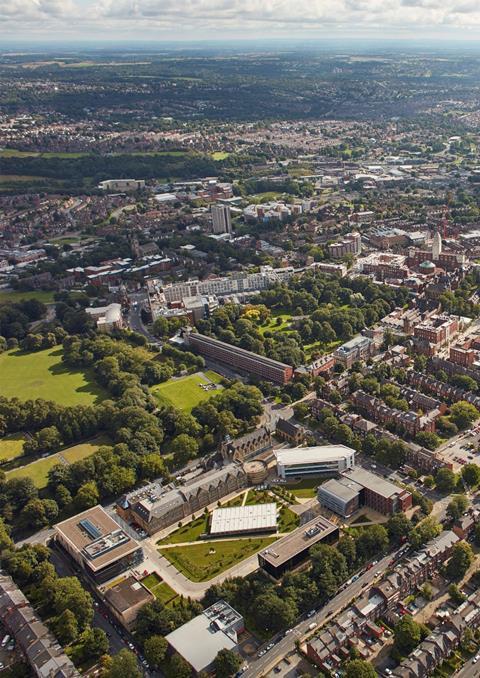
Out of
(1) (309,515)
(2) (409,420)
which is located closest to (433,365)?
(2) (409,420)

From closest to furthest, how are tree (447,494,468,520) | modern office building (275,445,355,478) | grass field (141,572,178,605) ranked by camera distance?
grass field (141,572,178,605) < tree (447,494,468,520) < modern office building (275,445,355,478)

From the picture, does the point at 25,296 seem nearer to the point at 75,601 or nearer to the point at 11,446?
the point at 11,446

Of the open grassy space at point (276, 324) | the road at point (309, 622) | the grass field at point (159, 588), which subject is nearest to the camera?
the road at point (309, 622)

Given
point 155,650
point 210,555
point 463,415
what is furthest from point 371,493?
point 155,650

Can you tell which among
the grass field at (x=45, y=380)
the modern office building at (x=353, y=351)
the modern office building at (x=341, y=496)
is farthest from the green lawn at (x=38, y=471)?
the modern office building at (x=353, y=351)

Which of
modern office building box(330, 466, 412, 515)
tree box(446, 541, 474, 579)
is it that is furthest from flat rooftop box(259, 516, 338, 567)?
tree box(446, 541, 474, 579)

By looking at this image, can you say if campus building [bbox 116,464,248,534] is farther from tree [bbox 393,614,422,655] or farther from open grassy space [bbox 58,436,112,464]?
tree [bbox 393,614,422,655]

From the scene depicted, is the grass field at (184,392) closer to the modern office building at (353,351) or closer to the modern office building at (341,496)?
the modern office building at (353,351)

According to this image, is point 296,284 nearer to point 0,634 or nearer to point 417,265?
point 417,265
